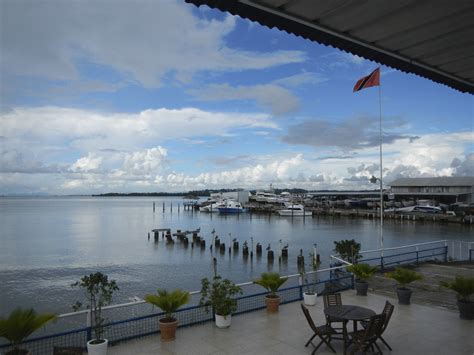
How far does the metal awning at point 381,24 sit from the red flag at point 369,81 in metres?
11.7

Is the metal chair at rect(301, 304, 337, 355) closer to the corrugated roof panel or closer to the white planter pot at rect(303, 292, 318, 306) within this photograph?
the white planter pot at rect(303, 292, 318, 306)

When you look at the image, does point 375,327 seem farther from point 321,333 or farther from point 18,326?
A: point 18,326

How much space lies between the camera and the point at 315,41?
172 inches

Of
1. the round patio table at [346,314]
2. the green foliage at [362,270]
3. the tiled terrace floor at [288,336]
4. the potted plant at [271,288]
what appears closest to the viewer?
the round patio table at [346,314]

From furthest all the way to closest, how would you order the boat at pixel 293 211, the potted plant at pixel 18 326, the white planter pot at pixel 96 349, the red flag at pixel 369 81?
the boat at pixel 293 211, the red flag at pixel 369 81, the white planter pot at pixel 96 349, the potted plant at pixel 18 326

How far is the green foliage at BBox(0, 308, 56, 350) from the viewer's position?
21.3 ft

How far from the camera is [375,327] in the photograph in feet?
23.9

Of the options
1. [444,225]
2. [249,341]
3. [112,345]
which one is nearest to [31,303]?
[112,345]

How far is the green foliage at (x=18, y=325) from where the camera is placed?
6500mm

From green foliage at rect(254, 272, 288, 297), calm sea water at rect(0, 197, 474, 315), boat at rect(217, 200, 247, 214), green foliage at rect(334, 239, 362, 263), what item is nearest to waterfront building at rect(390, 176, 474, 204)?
calm sea water at rect(0, 197, 474, 315)

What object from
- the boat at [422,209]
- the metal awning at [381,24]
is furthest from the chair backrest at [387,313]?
the boat at [422,209]

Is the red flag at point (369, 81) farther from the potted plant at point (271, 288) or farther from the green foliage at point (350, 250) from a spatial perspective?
the potted plant at point (271, 288)

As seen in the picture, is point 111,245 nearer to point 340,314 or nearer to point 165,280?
point 165,280

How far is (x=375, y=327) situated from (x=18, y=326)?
6628mm
